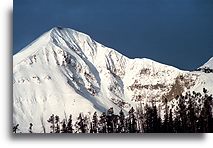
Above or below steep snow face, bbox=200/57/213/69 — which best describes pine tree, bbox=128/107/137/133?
below

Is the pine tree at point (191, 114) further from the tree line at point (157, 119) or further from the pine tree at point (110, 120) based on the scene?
the pine tree at point (110, 120)

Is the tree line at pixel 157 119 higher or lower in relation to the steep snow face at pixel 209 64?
lower

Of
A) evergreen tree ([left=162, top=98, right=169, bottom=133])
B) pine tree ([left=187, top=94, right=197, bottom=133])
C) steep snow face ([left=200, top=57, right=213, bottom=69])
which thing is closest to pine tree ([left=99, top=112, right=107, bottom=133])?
evergreen tree ([left=162, top=98, right=169, bottom=133])

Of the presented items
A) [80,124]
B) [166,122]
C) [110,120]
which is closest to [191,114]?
[166,122]

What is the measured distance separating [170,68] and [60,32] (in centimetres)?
48

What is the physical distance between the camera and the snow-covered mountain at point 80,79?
68.5 inches

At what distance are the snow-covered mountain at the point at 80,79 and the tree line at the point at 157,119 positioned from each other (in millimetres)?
29

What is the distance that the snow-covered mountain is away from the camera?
174 cm

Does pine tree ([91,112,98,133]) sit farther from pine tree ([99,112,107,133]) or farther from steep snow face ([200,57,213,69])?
steep snow face ([200,57,213,69])

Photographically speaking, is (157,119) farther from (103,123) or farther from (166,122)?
(103,123)

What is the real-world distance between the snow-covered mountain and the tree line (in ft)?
0.09

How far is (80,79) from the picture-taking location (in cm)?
175

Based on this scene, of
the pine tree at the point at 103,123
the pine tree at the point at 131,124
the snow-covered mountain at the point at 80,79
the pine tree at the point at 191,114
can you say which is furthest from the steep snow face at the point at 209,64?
the pine tree at the point at 103,123
